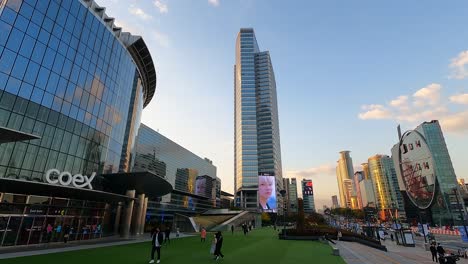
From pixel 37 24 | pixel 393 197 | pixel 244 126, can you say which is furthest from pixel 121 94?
pixel 393 197

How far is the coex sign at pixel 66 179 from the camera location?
2522 cm

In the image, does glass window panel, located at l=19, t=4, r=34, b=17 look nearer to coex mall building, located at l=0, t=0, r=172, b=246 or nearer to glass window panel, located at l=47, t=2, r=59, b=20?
coex mall building, located at l=0, t=0, r=172, b=246

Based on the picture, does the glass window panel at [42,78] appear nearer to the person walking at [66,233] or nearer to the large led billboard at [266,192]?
the person walking at [66,233]

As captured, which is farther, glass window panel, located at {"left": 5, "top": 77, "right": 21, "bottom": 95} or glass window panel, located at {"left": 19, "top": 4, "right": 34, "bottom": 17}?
glass window panel, located at {"left": 19, "top": 4, "right": 34, "bottom": 17}

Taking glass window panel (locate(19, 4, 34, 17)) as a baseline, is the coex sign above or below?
below

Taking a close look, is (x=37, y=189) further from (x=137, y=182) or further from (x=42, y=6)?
(x=42, y=6)

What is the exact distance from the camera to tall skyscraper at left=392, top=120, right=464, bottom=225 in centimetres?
8069

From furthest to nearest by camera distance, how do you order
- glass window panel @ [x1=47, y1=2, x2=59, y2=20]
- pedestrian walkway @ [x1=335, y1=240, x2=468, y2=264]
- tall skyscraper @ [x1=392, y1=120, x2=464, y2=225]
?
tall skyscraper @ [x1=392, y1=120, x2=464, y2=225] < glass window panel @ [x1=47, y1=2, x2=59, y2=20] < pedestrian walkway @ [x1=335, y1=240, x2=468, y2=264]

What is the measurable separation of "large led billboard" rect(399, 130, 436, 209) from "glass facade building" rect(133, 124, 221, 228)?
7577 centimetres

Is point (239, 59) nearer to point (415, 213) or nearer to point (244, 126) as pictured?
point (244, 126)

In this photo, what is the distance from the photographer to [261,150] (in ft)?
473

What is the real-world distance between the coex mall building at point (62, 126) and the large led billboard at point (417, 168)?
86215 mm

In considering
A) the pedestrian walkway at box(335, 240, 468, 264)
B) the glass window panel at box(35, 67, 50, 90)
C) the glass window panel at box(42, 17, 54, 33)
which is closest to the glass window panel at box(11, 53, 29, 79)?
the glass window panel at box(35, 67, 50, 90)

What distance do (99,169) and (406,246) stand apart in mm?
Answer: 39930
